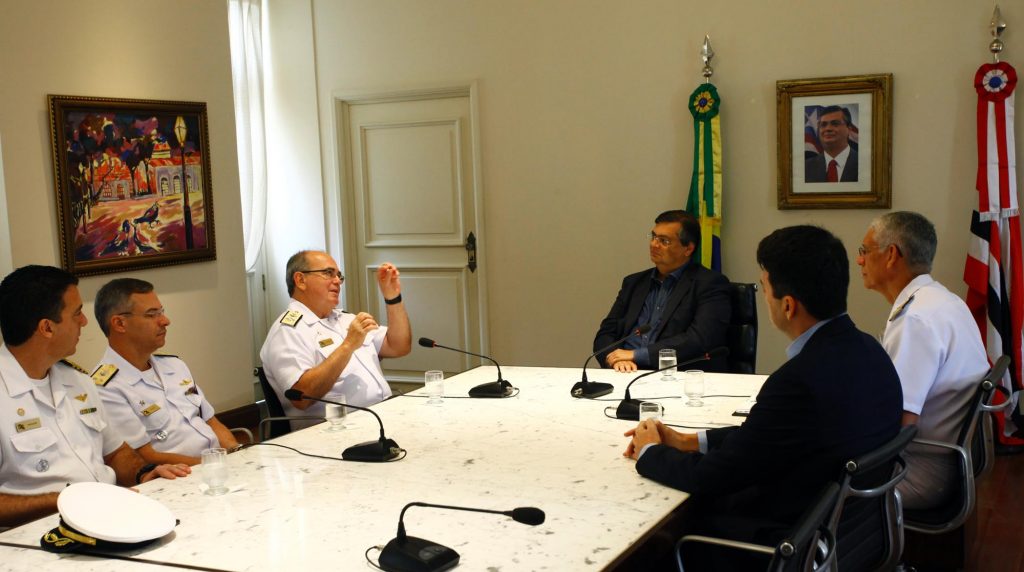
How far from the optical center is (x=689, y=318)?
14.3 feet

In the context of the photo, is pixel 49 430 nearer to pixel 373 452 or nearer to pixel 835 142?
pixel 373 452

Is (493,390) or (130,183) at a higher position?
(130,183)

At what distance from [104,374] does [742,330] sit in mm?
2621

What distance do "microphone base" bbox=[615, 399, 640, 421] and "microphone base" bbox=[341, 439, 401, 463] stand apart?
0.71 meters

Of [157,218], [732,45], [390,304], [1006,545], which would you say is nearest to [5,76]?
[157,218]

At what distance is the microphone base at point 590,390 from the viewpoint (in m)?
3.32

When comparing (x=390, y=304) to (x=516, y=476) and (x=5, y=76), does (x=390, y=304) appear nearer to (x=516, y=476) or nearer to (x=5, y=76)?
(x=516, y=476)

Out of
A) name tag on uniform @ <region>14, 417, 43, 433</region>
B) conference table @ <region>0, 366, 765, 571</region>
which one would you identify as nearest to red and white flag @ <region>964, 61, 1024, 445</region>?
conference table @ <region>0, 366, 765, 571</region>

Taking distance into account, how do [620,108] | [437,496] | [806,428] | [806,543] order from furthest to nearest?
[620,108] < [437,496] < [806,428] < [806,543]

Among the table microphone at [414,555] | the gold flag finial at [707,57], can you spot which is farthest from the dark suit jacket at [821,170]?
the table microphone at [414,555]

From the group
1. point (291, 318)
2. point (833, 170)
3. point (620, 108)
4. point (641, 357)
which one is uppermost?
point (620, 108)

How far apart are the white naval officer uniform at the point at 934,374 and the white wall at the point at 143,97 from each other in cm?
385

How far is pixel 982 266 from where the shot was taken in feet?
16.5

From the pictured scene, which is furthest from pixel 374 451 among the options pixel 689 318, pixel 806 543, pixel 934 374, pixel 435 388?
pixel 689 318
